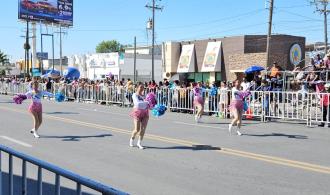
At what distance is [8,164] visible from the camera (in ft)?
15.2

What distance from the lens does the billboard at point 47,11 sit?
64.0 metres

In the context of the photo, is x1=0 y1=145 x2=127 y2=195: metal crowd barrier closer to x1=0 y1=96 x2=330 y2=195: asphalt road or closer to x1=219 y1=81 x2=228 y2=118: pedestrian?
x1=0 y1=96 x2=330 y2=195: asphalt road

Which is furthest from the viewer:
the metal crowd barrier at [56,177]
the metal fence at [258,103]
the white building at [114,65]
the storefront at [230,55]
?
the white building at [114,65]

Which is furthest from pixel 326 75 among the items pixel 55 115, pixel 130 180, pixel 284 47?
Result: pixel 284 47

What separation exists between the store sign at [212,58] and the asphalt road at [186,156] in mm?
29256

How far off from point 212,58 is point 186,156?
36902mm

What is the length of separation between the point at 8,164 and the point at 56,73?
40.4 metres

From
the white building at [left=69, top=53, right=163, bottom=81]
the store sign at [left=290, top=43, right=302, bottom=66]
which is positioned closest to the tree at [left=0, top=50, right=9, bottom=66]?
the white building at [left=69, top=53, right=163, bottom=81]

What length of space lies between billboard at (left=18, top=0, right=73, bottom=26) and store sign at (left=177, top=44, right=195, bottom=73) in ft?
74.4

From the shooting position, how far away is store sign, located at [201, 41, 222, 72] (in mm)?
45906

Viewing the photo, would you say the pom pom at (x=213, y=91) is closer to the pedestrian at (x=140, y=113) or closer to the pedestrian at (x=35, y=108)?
the pedestrian at (x=35, y=108)

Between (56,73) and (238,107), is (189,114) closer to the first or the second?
(238,107)

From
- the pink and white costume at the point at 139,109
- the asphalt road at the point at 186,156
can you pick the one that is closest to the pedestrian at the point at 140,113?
the pink and white costume at the point at 139,109

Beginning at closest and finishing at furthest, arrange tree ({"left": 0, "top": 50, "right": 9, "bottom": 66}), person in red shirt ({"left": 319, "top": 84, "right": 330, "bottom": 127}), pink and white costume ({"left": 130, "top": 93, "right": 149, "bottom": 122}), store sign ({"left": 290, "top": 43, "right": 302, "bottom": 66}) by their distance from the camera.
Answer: pink and white costume ({"left": 130, "top": 93, "right": 149, "bottom": 122})
person in red shirt ({"left": 319, "top": 84, "right": 330, "bottom": 127})
store sign ({"left": 290, "top": 43, "right": 302, "bottom": 66})
tree ({"left": 0, "top": 50, "right": 9, "bottom": 66})
